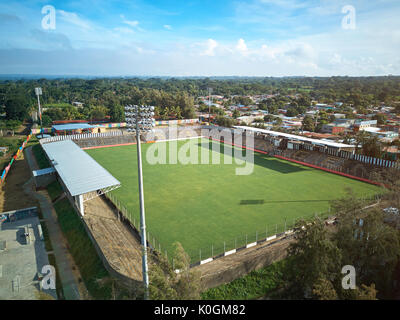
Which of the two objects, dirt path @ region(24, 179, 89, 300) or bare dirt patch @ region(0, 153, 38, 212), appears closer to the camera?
dirt path @ region(24, 179, 89, 300)

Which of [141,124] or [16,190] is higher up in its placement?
[141,124]

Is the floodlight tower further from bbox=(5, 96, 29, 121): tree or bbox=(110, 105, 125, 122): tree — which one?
bbox=(5, 96, 29, 121): tree

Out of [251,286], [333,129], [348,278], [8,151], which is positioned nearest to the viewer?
[348,278]

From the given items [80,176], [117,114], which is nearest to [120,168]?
[80,176]

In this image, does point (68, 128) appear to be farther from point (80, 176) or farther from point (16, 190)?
point (80, 176)

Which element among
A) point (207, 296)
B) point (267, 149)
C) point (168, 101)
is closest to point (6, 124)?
point (168, 101)

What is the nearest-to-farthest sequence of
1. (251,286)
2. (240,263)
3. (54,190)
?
(251,286) < (240,263) < (54,190)

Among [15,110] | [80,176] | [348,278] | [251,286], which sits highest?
[15,110]

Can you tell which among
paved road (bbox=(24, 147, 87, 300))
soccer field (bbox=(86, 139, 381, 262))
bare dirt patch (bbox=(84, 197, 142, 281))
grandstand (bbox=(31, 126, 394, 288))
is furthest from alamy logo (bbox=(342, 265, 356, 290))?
paved road (bbox=(24, 147, 87, 300))
